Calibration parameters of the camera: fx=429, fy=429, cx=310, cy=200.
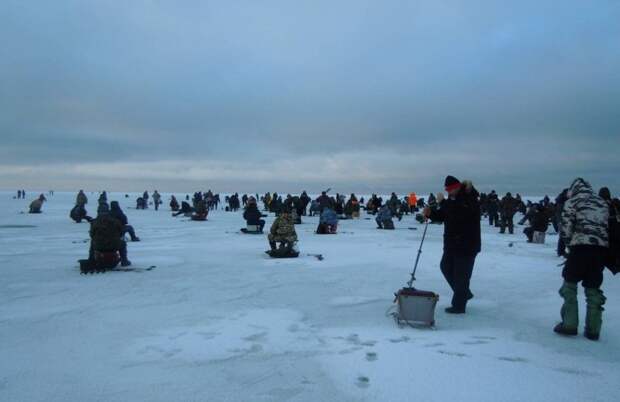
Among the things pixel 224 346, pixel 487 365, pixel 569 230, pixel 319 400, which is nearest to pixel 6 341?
pixel 224 346

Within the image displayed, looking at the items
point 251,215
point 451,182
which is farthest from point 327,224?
point 451,182

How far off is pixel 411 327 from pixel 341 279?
9.81ft

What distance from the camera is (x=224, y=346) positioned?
427cm

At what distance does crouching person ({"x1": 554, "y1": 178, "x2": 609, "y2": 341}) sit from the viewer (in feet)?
14.9

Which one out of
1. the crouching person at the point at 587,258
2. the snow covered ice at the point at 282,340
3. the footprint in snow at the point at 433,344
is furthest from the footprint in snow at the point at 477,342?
the crouching person at the point at 587,258

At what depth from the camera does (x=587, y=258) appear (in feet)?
15.1

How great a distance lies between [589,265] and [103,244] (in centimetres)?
812

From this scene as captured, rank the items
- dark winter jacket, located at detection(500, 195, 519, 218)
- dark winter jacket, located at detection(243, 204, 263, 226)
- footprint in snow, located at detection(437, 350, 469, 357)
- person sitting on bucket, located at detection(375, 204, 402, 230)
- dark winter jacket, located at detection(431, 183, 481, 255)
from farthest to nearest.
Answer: person sitting on bucket, located at detection(375, 204, 402, 230) < dark winter jacket, located at detection(500, 195, 519, 218) < dark winter jacket, located at detection(243, 204, 263, 226) < dark winter jacket, located at detection(431, 183, 481, 255) < footprint in snow, located at detection(437, 350, 469, 357)

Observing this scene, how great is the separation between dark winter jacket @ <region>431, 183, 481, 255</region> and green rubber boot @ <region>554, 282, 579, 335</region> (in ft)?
3.79

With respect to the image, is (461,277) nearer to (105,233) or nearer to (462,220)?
(462,220)

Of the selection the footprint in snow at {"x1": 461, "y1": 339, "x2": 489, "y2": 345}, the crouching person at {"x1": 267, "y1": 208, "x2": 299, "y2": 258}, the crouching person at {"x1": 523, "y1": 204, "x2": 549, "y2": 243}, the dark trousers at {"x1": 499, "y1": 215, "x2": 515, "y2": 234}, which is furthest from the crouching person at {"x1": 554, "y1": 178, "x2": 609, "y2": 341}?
the dark trousers at {"x1": 499, "y1": 215, "x2": 515, "y2": 234}

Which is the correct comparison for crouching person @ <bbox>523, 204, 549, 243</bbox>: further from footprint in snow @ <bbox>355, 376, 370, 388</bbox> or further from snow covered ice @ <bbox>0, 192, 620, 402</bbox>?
footprint in snow @ <bbox>355, 376, 370, 388</bbox>

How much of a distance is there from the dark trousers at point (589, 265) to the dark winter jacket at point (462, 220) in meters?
1.16

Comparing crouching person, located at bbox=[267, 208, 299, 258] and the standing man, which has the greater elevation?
the standing man
